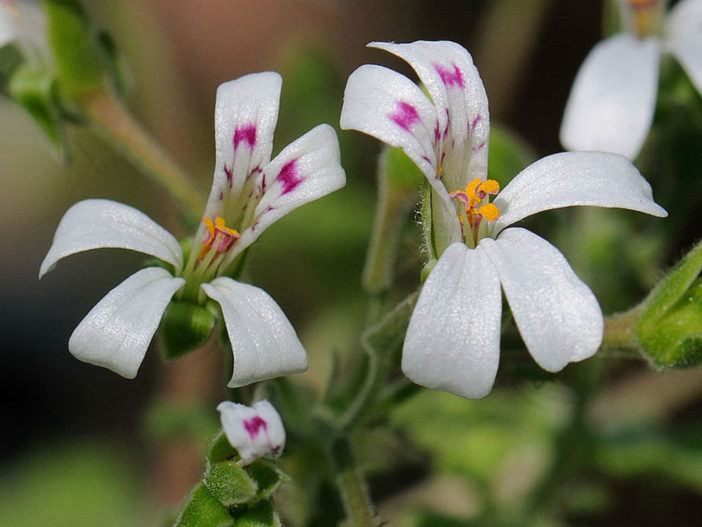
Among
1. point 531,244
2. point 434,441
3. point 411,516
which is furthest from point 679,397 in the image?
point 531,244

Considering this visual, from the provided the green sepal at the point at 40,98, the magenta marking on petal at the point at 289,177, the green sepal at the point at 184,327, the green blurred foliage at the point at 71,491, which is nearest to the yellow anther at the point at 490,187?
the magenta marking on petal at the point at 289,177

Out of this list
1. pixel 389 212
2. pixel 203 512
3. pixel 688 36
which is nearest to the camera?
pixel 203 512

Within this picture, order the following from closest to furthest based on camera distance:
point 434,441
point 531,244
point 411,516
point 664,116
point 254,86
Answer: point 531,244 < point 254,86 < point 664,116 < point 411,516 < point 434,441

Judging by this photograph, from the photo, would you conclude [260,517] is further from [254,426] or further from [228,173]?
[228,173]

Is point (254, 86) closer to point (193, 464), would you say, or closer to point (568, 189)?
point (568, 189)

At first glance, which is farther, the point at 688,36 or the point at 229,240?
the point at 688,36

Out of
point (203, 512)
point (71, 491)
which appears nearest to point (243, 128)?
point (203, 512)

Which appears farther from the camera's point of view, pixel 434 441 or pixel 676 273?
pixel 434 441
